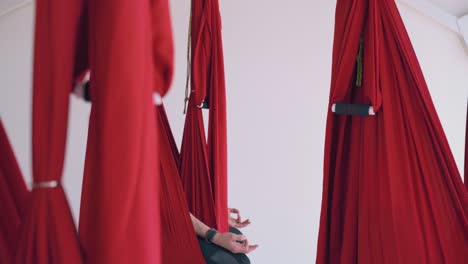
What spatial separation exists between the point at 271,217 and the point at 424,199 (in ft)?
5.90

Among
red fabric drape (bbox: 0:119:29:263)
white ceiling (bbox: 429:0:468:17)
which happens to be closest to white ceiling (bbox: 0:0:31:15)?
red fabric drape (bbox: 0:119:29:263)

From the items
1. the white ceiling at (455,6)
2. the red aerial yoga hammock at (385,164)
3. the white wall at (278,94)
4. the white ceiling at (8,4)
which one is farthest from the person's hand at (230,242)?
the white ceiling at (455,6)

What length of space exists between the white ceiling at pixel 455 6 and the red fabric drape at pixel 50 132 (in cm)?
272

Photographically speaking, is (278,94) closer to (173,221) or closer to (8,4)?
(8,4)

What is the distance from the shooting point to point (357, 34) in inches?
38.8

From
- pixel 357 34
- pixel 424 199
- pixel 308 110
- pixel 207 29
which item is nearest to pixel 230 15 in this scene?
pixel 308 110

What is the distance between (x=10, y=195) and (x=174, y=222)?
433mm

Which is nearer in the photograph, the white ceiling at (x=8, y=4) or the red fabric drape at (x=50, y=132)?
the red fabric drape at (x=50, y=132)

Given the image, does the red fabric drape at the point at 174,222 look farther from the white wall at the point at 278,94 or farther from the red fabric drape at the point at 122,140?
the white wall at the point at 278,94

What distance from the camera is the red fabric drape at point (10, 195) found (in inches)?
23.8

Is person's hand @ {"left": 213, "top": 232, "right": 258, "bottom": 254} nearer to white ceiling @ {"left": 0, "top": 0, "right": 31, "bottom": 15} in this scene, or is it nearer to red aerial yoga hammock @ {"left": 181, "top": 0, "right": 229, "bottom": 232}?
red aerial yoga hammock @ {"left": 181, "top": 0, "right": 229, "bottom": 232}

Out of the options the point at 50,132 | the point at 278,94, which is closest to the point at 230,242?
the point at 50,132

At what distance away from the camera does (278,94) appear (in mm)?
2783

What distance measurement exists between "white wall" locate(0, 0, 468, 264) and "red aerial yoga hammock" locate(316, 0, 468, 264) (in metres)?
1.64
